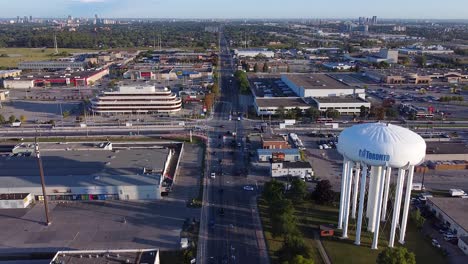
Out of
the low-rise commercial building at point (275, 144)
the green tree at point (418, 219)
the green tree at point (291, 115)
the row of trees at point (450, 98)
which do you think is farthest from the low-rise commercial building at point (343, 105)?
the green tree at point (418, 219)

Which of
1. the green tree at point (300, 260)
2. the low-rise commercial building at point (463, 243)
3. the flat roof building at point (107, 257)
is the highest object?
the green tree at point (300, 260)

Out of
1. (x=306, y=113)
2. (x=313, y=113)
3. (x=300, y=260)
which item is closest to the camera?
(x=300, y=260)

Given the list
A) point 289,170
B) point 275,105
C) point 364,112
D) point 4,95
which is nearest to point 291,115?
point 275,105

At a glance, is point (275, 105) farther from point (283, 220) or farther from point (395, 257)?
point (395, 257)

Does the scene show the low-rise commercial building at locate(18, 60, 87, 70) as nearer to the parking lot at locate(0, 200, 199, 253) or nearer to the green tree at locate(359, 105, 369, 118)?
the green tree at locate(359, 105, 369, 118)

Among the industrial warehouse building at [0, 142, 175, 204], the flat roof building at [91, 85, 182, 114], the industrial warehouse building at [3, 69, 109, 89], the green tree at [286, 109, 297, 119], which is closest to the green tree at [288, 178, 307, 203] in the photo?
the industrial warehouse building at [0, 142, 175, 204]

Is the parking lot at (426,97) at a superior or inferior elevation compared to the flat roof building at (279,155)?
superior

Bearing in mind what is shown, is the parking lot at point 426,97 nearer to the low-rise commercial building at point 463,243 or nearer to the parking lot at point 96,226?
the low-rise commercial building at point 463,243
